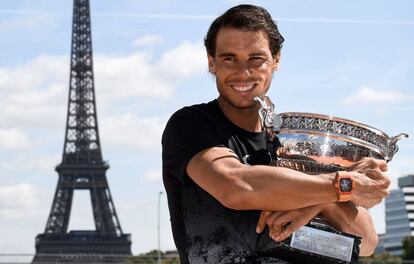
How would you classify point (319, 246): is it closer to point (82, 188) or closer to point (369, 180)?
point (369, 180)

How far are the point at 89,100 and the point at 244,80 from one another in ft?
270

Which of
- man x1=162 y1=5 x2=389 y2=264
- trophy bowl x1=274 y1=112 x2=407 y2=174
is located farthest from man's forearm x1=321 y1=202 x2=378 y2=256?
trophy bowl x1=274 y1=112 x2=407 y2=174

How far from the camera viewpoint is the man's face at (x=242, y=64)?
10.0ft

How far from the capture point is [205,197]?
3010 millimetres

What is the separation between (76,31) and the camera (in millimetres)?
88562

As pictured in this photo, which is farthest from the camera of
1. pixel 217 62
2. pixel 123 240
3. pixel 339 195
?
pixel 123 240

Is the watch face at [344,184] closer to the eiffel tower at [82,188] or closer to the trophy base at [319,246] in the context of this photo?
the trophy base at [319,246]

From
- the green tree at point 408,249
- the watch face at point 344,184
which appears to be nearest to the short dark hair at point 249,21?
the watch face at point 344,184

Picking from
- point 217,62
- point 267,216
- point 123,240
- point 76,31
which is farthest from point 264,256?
point 76,31

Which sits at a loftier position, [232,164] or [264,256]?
[232,164]

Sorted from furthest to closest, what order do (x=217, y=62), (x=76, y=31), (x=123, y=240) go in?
(x=76, y=31), (x=123, y=240), (x=217, y=62)

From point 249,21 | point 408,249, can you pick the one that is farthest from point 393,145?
point 408,249

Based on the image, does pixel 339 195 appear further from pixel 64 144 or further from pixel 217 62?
pixel 64 144

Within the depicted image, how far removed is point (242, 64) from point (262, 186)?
0.39m
